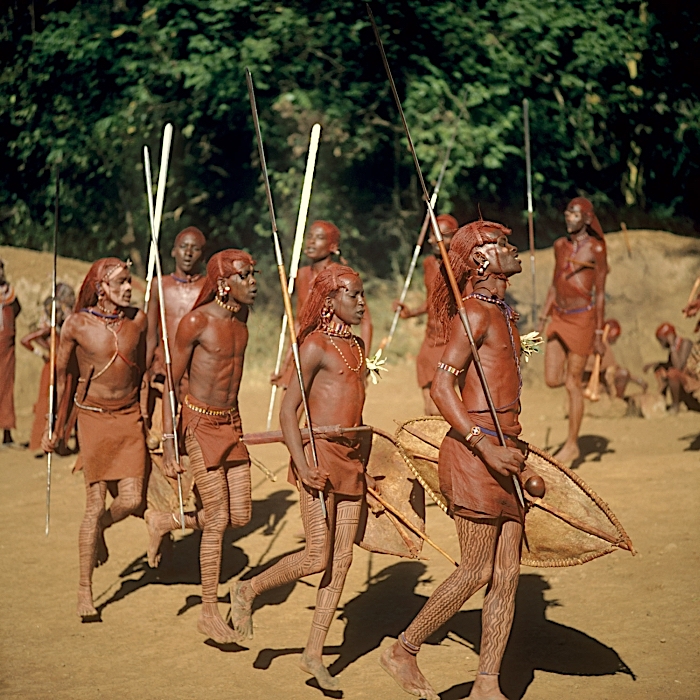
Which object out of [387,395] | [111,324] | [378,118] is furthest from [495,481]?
[378,118]

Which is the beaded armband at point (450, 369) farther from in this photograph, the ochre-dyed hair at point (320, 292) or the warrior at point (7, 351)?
the warrior at point (7, 351)

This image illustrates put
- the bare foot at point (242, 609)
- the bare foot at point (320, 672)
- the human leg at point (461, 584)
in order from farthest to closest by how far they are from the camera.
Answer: the bare foot at point (242, 609), the bare foot at point (320, 672), the human leg at point (461, 584)

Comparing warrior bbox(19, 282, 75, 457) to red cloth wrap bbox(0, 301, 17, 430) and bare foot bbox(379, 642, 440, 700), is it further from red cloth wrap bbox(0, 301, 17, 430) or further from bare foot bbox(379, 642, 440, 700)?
bare foot bbox(379, 642, 440, 700)

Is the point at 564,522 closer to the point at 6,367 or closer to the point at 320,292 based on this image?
the point at 320,292

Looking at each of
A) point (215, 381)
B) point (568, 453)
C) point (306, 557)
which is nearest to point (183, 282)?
point (215, 381)

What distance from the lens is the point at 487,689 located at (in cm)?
475

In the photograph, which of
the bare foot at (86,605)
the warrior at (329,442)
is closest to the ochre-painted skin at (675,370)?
the warrior at (329,442)

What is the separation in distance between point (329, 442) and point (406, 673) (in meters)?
1.15

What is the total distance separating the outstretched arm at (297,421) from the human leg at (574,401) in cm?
455

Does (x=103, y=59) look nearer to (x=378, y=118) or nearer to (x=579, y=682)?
(x=378, y=118)

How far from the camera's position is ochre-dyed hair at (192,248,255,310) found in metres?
6.05

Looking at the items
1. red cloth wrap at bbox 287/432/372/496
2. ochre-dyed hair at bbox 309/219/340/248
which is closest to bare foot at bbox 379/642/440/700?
red cloth wrap at bbox 287/432/372/496

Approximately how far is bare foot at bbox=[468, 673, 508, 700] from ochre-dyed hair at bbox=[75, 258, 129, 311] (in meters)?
3.29

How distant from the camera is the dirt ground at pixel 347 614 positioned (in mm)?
5336
